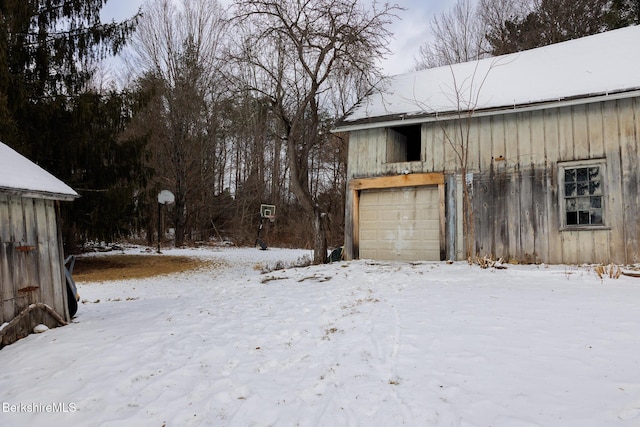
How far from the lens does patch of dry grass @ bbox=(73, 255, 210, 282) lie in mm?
11812

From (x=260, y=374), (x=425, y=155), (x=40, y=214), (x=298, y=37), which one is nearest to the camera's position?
(x=260, y=374)

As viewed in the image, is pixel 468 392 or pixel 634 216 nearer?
pixel 468 392

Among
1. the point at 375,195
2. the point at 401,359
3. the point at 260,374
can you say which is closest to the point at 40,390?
the point at 260,374

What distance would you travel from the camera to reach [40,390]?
3.55 meters

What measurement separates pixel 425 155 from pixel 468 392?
8.51 meters

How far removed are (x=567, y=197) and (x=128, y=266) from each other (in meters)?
13.2

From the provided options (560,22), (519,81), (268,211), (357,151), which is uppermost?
(560,22)

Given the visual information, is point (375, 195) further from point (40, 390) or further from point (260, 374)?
point (40, 390)

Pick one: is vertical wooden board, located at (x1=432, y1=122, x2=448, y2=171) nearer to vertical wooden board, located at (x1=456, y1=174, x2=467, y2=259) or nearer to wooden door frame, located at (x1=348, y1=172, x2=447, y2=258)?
wooden door frame, located at (x1=348, y1=172, x2=447, y2=258)

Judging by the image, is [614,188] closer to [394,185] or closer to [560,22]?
[394,185]

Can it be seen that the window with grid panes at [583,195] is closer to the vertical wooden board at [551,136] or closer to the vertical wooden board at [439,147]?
the vertical wooden board at [551,136]

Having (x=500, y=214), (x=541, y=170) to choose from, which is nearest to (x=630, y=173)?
(x=541, y=170)

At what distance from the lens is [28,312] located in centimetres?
511

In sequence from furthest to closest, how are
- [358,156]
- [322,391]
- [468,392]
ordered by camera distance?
[358,156], [322,391], [468,392]
